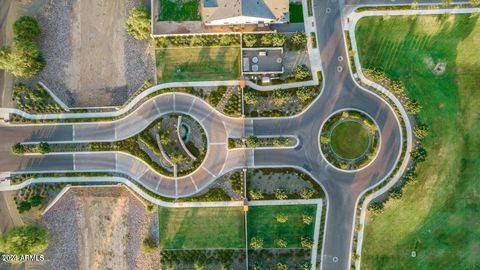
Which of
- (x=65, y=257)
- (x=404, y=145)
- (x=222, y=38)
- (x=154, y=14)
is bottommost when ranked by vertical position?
(x=65, y=257)

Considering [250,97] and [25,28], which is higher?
[25,28]

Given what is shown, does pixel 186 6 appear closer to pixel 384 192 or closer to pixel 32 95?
pixel 32 95

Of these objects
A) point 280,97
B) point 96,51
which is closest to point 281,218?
point 280,97

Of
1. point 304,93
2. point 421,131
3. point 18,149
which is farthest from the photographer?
point 18,149

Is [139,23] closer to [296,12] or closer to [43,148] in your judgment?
[43,148]

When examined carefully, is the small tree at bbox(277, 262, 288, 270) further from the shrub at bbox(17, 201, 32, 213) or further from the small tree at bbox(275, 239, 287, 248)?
the shrub at bbox(17, 201, 32, 213)

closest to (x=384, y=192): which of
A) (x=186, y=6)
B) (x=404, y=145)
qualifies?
(x=404, y=145)

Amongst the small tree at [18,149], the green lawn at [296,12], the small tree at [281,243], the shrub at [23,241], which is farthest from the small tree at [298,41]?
the shrub at [23,241]
